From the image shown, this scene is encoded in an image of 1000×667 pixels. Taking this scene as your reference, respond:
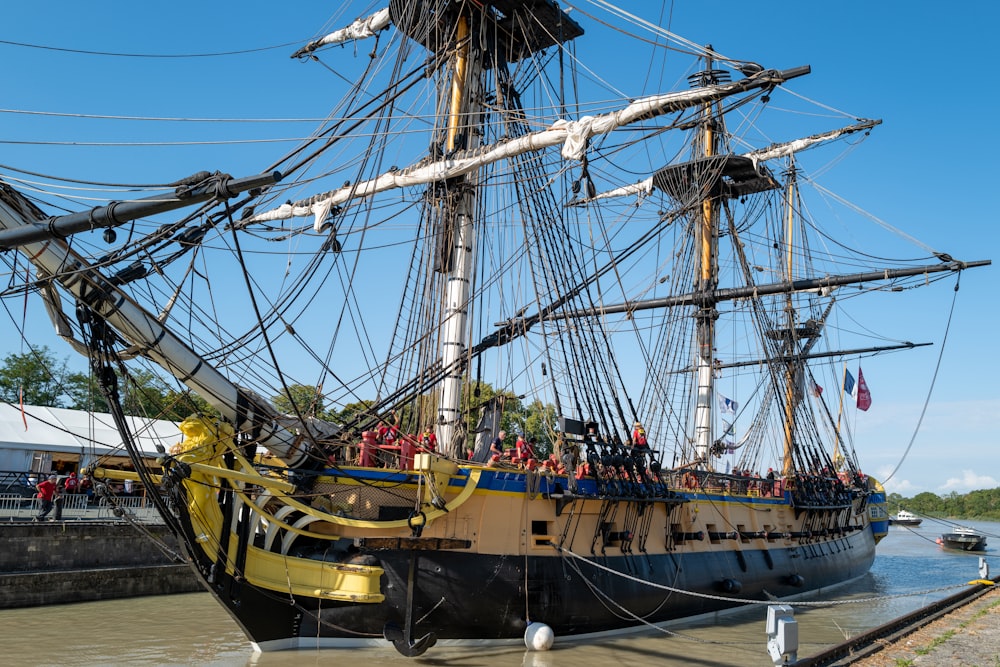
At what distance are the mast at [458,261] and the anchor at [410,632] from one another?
3266 mm

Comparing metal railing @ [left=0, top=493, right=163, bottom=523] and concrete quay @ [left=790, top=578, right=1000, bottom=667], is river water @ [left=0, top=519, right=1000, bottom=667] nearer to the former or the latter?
concrete quay @ [left=790, top=578, right=1000, bottom=667]

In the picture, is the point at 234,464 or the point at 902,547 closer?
the point at 234,464

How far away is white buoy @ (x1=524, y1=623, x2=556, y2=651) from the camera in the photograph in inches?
492

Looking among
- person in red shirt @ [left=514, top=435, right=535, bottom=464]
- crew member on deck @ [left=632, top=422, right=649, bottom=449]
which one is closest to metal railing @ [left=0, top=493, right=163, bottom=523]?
person in red shirt @ [left=514, top=435, right=535, bottom=464]

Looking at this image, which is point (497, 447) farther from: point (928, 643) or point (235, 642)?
point (928, 643)

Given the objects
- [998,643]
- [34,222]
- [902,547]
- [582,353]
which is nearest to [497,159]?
[582,353]

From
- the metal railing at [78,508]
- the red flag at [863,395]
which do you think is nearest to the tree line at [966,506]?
the red flag at [863,395]

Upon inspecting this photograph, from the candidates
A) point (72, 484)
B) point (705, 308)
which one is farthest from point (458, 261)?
point (705, 308)

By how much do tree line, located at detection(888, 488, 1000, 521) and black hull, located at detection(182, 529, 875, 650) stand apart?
99.7 metres

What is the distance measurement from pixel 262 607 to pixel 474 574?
3119mm

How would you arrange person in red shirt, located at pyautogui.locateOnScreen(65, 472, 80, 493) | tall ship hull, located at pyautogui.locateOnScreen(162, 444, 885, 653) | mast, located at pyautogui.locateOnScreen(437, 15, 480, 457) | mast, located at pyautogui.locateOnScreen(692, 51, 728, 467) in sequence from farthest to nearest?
mast, located at pyautogui.locateOnScreen(692, 51, 728, 467), person in red shirt, located at pyautogui.locateOnScreen(65, 472, 80, 493), mast, located at pyautogui.locateOnScreen(437, 15, 480, 457), tall ship hull, located at pyautogui.locateOnScreen(162, 444, 885, 653)

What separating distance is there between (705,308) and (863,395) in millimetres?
9347

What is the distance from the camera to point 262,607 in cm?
1149

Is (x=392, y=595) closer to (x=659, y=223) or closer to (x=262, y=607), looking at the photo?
(x=262, y=607)
